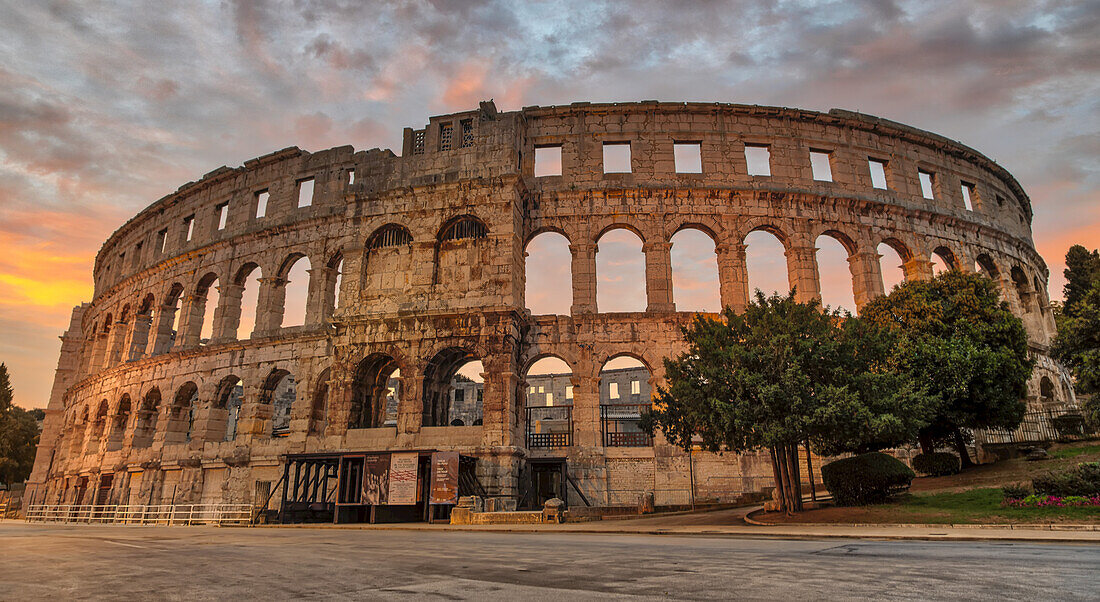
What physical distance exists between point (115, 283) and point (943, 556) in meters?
41.4

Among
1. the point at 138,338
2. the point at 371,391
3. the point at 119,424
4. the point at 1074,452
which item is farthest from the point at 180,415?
the point at 1074,452

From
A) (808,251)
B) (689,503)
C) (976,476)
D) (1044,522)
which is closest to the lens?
(1044,522)

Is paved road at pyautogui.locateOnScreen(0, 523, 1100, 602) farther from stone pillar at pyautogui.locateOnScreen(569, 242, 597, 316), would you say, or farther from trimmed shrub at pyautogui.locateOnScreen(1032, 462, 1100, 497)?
stone pillar at pyautogui.locateOnScreen(569, 242, 597, 316)

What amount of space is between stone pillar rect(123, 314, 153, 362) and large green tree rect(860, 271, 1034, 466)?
33954mm

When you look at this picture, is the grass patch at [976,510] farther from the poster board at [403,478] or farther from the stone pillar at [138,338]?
the stone pillar at [138,338]

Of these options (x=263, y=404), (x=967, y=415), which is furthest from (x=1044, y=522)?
(x=263, y=404)

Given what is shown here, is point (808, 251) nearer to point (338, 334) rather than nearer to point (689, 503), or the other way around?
point (689, 503)

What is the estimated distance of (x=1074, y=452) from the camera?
59.4ft

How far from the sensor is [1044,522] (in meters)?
11.0

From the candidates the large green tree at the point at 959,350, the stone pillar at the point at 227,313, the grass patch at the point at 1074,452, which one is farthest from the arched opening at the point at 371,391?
the grass patch at the point at 1074,452

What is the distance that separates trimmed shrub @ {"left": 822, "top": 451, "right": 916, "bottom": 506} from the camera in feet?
47.5

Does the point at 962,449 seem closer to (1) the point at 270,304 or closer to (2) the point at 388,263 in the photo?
(2) the point at 388,263

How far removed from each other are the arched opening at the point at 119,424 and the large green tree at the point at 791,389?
2794cm

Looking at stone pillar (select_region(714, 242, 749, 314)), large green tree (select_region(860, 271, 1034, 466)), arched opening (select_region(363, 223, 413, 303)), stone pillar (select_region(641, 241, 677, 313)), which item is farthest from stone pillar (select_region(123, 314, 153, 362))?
large green tree (select_region(860, 271, 1034, 466))
